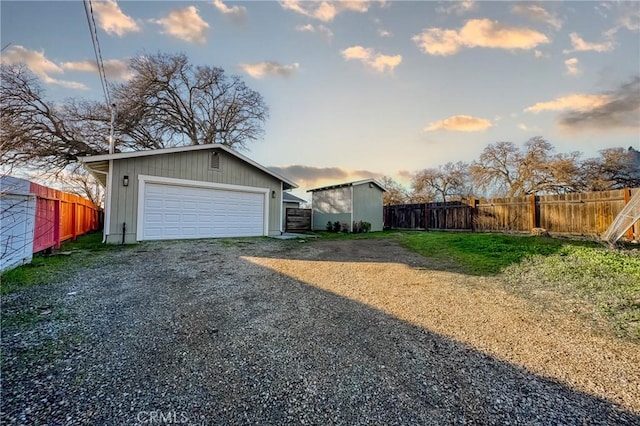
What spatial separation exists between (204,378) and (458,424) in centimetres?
184

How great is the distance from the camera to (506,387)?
2.18 m

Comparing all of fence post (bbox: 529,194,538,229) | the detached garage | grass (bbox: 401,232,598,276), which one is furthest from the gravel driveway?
fence post (bbox: 529,194,538,229)

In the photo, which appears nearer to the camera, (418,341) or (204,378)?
(204,378)

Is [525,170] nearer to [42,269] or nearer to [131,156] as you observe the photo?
[131,156]

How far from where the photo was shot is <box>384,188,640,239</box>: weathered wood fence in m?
8.68

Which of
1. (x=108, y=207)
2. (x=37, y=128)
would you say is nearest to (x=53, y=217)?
(x=108, y=207)

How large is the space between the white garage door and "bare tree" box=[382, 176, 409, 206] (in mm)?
16632

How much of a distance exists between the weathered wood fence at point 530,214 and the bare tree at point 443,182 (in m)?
9.62

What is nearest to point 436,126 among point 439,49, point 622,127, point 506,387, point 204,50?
point 439,49

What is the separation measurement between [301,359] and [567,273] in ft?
17.0

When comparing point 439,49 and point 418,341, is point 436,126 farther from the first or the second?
point 418,341

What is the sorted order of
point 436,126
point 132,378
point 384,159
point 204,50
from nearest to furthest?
point 132,378, point 204,50, point 436,126, point 384,159

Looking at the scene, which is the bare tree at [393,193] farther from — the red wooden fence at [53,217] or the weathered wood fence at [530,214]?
the red wooden fence at [53,217]

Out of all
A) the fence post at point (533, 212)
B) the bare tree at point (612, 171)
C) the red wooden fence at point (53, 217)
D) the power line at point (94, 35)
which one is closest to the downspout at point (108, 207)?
the red wooden fence at point (53, 217)
